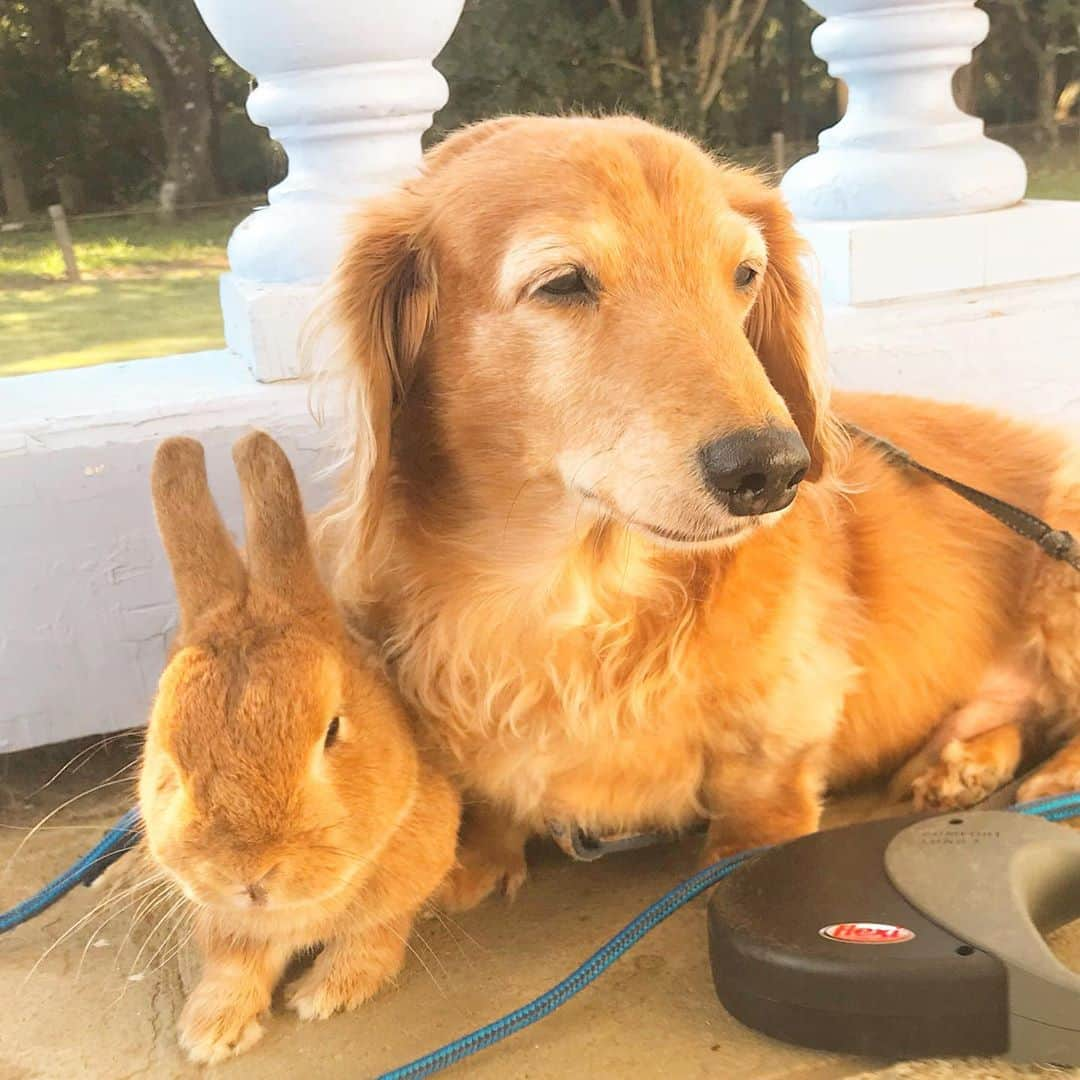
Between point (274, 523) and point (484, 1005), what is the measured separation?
65 cm

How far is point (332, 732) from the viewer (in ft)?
4.35

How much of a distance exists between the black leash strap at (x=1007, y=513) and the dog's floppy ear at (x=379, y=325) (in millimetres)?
767

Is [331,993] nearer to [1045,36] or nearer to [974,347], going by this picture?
[974,347]

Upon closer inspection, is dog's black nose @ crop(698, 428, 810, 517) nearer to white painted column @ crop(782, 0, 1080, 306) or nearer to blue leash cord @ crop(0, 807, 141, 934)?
blue leash cord @ crop(0, 807, 141, 934)

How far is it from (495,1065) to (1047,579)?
1178 mm

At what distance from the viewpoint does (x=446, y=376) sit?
1.45 m

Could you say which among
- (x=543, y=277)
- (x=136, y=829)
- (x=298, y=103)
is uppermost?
(x=298, y=103)

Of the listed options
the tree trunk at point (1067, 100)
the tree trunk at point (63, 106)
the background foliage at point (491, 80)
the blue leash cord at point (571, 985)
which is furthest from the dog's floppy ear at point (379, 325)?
the tree trunk at point (1067, 100)

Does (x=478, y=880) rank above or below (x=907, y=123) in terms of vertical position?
below

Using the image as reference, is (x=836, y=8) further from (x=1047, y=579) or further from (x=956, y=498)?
(x=1047, y=579)

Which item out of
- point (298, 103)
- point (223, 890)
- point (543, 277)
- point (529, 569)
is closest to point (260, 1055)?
point (223, 890)

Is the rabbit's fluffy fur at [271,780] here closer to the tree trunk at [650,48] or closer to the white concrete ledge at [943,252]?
the white concrete ledge at [943,252]

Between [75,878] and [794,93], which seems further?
[794,93]

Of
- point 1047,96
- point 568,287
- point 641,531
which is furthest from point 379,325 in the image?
point 1047,96
